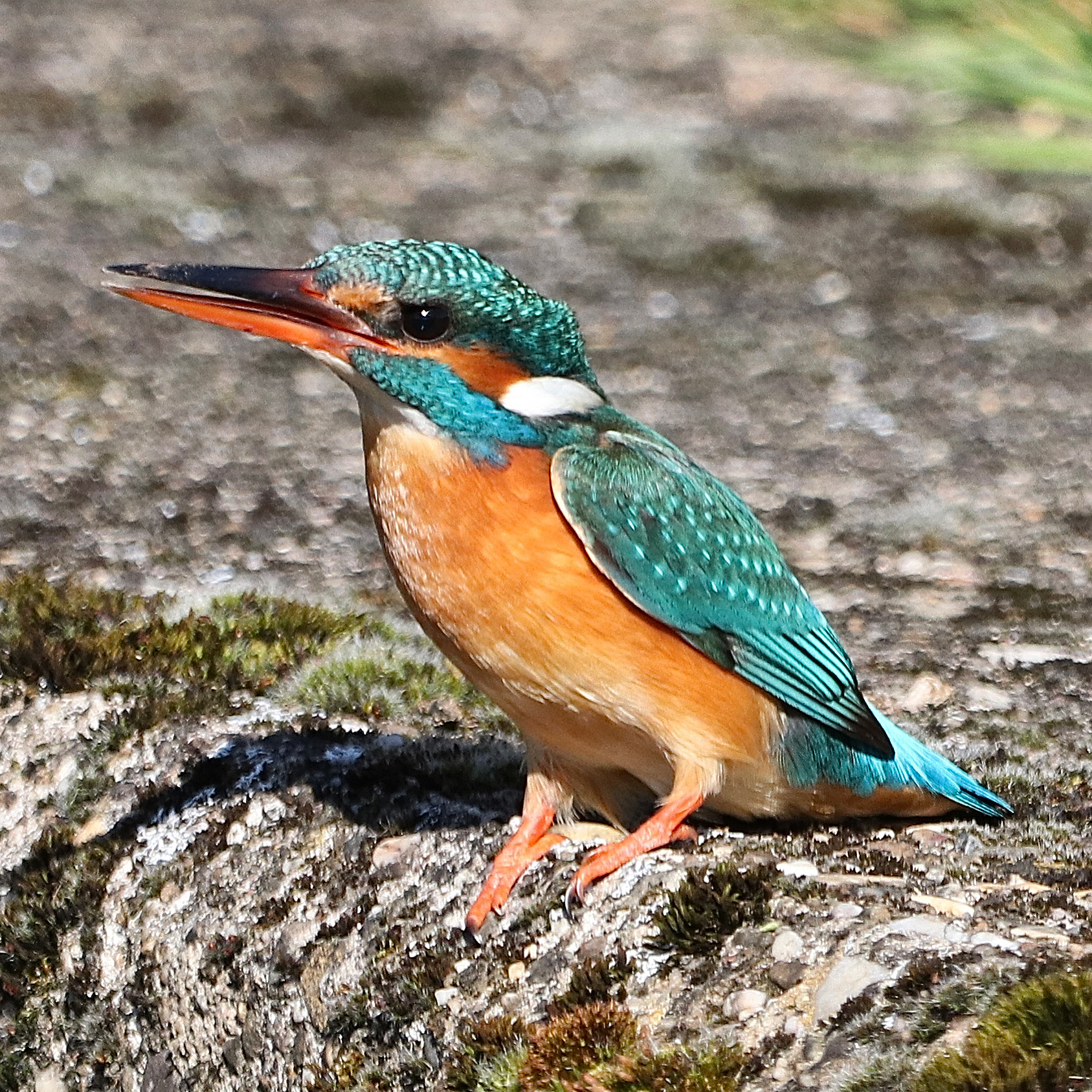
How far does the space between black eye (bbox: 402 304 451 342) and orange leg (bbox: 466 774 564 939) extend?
1003 mm

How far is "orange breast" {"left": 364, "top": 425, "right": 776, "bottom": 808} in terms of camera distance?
319cm

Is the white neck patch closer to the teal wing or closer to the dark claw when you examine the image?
the teal wing

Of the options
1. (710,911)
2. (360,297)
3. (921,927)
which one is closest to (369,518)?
(360,297)

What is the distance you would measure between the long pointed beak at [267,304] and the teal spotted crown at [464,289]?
0.06m

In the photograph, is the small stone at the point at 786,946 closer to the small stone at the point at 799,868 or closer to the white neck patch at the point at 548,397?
the small stone at the point at 799,868

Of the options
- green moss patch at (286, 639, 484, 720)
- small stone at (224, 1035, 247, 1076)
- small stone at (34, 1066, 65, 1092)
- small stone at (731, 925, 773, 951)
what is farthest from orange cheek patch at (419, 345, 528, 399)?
small stone at (34, 1066, 65, 1092)

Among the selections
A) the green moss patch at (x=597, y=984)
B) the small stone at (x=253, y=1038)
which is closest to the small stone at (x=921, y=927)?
the green moss patch at (x=597, y=984)

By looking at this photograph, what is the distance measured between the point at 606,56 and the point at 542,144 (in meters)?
1.09

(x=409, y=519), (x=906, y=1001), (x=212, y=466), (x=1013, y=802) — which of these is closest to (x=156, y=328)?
(x=212, y=466)

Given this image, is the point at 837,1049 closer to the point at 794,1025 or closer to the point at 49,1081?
the point at 794,1025

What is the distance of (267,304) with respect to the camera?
3268 mm

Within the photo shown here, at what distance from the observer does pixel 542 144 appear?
784 centimetres

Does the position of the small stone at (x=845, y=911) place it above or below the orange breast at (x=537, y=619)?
below

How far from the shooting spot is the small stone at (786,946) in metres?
2.81
